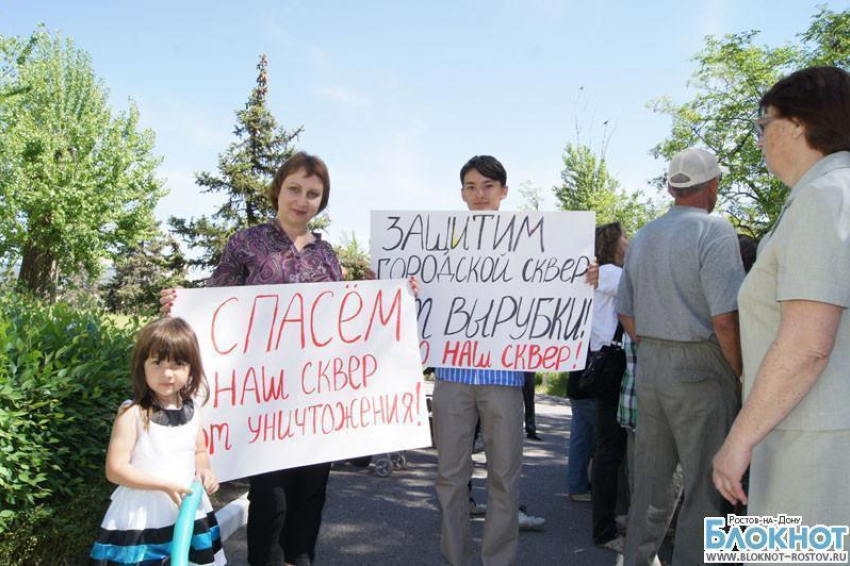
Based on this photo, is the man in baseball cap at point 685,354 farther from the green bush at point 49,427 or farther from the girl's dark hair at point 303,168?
the green bush at point 49,427

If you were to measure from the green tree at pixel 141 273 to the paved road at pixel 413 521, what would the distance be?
25366 millimetres

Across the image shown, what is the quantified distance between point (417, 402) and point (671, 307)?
1.35 m

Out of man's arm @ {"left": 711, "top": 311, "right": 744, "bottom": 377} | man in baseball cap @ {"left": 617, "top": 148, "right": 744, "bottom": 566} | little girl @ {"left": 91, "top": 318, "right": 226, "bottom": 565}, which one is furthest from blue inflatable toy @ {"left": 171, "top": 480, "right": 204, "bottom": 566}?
man's arm @ {"left": 711, "top": 311, "right": 744, "bottom": 377}

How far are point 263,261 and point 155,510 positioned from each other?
1.23m

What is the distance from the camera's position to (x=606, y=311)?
450 cm

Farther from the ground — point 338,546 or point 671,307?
point 671,307

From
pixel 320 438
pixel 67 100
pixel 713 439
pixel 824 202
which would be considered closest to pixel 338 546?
pixel 320 438

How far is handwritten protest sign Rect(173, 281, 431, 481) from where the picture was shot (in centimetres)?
288

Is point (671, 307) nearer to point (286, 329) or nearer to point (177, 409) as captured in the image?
point (286, 329)

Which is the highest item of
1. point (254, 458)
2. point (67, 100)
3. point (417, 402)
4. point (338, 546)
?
point (67, 100)

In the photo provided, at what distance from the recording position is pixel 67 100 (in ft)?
116

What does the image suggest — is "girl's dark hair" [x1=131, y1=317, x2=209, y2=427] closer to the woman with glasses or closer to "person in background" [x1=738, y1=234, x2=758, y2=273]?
the woman with glasses

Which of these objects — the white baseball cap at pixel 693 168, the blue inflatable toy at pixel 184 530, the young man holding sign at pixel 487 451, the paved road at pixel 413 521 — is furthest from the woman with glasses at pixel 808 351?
the paved road at pixel 413 521

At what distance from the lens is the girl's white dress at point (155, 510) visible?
2.31 metres
